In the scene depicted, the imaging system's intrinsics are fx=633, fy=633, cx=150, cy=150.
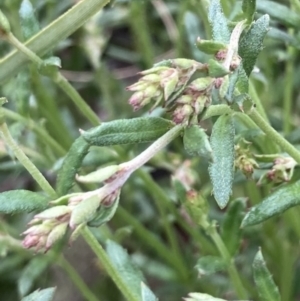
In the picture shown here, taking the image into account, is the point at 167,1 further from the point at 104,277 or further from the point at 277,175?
the point at 277,175

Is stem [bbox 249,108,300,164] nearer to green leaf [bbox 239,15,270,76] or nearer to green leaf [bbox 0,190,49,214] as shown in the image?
green leaf [bbox 239,15,270,76]

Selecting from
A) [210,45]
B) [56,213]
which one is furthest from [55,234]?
[210,45]

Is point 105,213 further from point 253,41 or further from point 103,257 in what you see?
point 253,41

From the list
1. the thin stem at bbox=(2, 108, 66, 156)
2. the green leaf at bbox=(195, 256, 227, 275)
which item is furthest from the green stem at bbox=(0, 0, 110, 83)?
the green leaf at bbox=(195, 256, 227, 275)

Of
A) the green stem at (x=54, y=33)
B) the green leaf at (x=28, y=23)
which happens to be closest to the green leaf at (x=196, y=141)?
the green stem at (x=54, y=33)

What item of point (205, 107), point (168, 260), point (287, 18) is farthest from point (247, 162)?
point (168, 260)

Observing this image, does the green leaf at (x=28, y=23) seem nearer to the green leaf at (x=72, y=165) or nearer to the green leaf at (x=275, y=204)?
the green leaf at (x=72, y=165)
